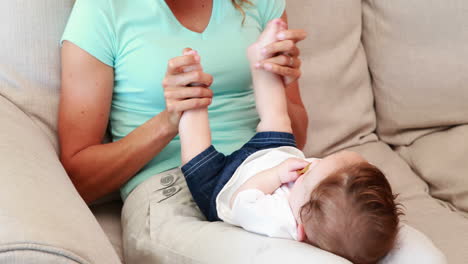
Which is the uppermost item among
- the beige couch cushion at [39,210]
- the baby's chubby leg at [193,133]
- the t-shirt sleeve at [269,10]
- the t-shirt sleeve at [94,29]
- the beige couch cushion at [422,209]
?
Result: the t-shirt sleeve at [94,29]

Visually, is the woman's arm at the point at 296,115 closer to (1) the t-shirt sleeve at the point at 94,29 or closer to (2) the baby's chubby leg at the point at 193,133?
(2) the baby's chubby leg at the point at 193,133

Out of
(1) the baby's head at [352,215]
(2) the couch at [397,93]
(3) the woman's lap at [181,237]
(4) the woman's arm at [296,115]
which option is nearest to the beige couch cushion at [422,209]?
(2) the couch at [397,93]

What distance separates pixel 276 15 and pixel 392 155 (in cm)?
56

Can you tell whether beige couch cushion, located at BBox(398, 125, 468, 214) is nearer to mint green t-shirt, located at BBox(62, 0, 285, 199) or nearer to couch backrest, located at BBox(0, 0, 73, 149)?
mint green t-shirt, located at BBox(62, 0, 285, 199)

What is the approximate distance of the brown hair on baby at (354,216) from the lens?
3.00 ft

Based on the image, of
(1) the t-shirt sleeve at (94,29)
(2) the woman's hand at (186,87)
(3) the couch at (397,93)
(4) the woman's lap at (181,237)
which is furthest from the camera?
(3) the couch at (397,93)

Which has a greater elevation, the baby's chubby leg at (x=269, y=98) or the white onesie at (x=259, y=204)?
the baby's chubby leg at (x=269, y=98)

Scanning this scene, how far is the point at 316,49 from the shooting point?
5.59 ft

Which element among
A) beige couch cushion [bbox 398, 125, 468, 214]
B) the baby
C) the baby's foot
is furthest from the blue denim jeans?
beige couch cushion [bbox 398, 125, 468, 214]

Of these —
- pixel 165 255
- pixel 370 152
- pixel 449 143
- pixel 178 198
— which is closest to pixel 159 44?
pixel 178 198

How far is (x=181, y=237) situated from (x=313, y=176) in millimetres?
263

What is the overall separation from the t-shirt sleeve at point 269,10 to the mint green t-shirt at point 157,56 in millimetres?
65

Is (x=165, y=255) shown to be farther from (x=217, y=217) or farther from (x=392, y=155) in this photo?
(x=392, y=155)

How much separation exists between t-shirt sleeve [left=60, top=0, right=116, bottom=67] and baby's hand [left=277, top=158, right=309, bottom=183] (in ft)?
1.54
